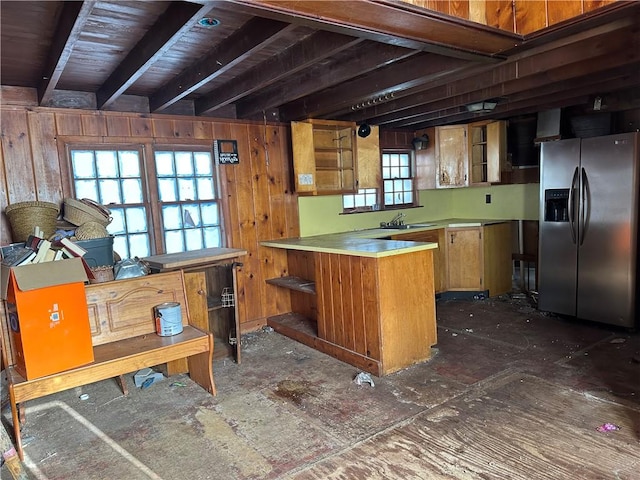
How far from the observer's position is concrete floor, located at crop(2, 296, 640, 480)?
6.98ft

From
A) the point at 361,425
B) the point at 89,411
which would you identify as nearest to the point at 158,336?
the point at 89,411

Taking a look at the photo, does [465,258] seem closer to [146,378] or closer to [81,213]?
[146,378]

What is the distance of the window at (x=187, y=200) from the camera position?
3879 millimetres

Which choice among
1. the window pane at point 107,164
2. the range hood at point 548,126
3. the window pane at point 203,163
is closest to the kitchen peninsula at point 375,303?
the window pane at point 203,163

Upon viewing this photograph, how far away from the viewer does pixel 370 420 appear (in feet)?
8.35

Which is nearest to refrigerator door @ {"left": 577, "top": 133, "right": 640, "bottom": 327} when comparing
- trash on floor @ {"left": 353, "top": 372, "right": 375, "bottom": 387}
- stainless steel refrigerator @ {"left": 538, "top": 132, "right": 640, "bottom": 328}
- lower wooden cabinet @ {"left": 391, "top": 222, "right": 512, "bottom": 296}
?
stainless steel refrigerator @ {"left": 538, "top": 132, "right": 640, "bottom": 328}

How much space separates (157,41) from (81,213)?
1.47 meters

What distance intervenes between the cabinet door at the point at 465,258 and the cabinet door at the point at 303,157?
1841mm

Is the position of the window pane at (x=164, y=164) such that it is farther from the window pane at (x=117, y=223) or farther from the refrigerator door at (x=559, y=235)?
the refrigerator door at (x=559, y=235)

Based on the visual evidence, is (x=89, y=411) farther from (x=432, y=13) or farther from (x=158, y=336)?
(x=432, y=13)

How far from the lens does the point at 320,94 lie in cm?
386

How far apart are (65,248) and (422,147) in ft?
13.6

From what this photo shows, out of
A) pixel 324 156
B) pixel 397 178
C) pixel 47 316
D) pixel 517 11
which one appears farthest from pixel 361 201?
pixel 47 316

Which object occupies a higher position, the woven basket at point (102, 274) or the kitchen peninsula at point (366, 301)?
the woven basket at point (102, 274)
